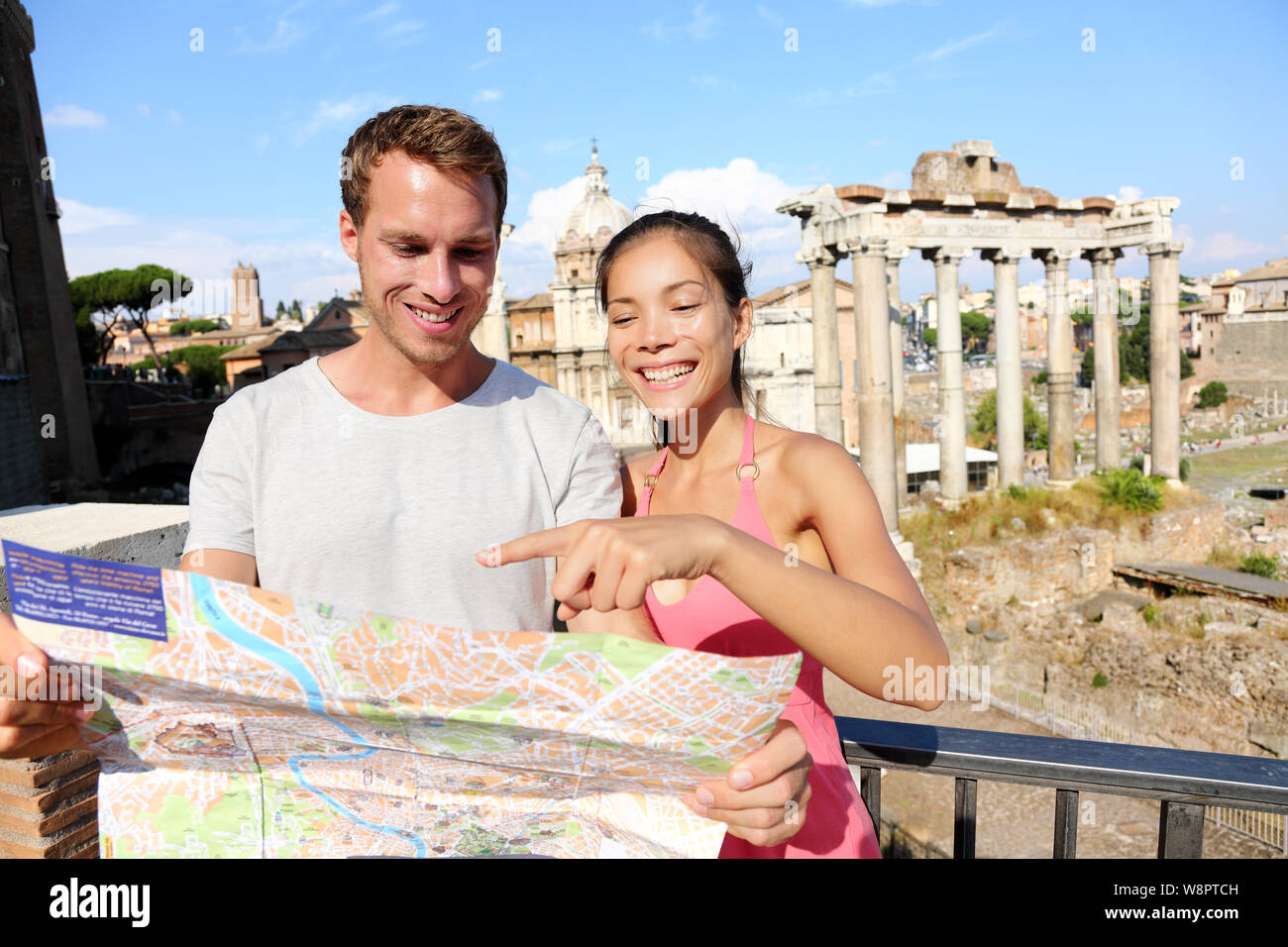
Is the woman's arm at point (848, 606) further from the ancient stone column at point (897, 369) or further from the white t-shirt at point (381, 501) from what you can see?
the ancient stone column at point (897, 369)

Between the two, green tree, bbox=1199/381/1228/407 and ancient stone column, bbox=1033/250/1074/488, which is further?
green tree, bbox=1199/381/1228/407

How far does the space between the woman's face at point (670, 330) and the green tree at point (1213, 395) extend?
61.3m

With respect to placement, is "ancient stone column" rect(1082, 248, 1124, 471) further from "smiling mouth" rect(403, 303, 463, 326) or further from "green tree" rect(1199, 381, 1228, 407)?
"green tree" rect(1199, 381, 1228, 407)

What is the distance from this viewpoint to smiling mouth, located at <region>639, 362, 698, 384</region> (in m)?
2.27

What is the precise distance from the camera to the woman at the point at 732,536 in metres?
1.38

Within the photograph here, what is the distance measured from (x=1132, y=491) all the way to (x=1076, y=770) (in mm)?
17976

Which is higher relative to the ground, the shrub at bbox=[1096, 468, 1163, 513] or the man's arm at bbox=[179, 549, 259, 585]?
the man's arm at bbox=[179, 549, 259, 585]

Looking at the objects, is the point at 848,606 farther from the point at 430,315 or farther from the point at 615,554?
the point at 430,315

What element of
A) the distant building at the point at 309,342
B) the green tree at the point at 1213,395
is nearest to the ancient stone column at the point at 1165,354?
the distant building at the point at 309,342

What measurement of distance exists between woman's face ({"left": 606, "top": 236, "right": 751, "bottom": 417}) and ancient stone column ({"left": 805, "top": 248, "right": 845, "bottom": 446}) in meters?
14.7

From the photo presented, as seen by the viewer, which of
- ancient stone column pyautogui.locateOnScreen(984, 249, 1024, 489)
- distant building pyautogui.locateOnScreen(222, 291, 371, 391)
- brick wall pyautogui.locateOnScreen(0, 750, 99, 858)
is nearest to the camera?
brick wall pyautogui.locateOnScreen(0, 750, 99, 858)

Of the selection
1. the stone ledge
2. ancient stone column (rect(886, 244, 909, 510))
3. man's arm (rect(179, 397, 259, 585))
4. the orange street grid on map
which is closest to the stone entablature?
ancient stone column (rect(886, 244, 909, 510))

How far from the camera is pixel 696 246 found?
2.32 m
